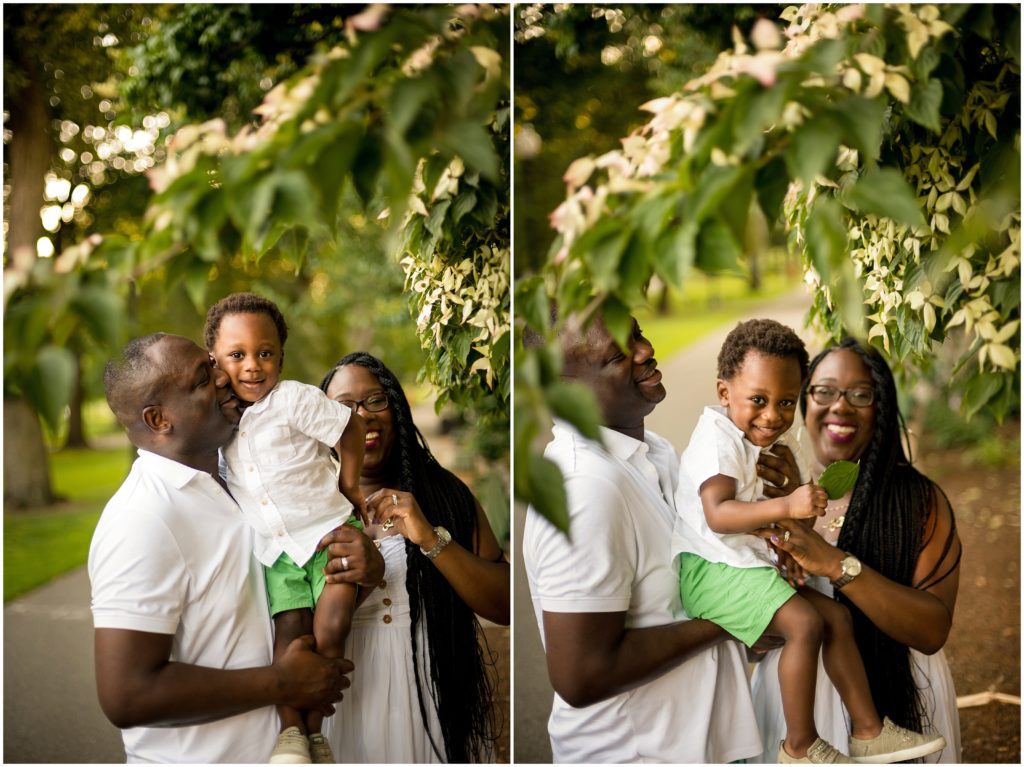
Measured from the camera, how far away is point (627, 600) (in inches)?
93.0

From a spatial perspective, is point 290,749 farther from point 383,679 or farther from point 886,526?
point 886,526

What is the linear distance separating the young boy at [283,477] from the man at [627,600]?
590 mm

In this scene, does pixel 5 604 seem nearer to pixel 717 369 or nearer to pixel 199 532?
pixel 199 532

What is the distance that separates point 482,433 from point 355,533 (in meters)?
0.50

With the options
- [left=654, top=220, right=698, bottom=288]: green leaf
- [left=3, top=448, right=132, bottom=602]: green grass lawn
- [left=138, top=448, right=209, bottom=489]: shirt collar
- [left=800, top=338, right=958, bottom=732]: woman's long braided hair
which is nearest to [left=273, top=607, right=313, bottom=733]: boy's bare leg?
[left=138, top=448, right=209, bottom=489]: shirt collar

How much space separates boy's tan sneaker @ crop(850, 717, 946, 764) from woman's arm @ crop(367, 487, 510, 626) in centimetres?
104

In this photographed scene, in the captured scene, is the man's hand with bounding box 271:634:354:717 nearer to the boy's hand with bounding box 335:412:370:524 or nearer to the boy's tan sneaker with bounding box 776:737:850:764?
the boy's hand with bounding box 335:412:370:524

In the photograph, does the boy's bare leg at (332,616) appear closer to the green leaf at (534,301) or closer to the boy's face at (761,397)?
the green leaf at (534,301)

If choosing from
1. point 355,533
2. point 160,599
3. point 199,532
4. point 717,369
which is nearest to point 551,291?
point 717,369

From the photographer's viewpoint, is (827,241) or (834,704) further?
(834,704)

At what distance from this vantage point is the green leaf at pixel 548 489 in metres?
1.41

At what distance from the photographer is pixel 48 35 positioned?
256 cm

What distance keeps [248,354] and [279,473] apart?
12.6 inches

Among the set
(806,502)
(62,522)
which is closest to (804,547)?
(806,502)
